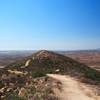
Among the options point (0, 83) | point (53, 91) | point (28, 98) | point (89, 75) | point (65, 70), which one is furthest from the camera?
point (65, 70)

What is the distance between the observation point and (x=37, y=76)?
26125 millimetres

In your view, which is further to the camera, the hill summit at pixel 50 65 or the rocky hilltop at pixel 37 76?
the hill summit at pixel 50 65

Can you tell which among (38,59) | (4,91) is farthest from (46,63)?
(4,91)

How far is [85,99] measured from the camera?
15.7 metres

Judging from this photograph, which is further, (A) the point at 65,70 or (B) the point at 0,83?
(A) the point at 65,70

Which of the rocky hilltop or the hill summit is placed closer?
the rocky hilltop

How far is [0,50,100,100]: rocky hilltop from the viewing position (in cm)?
1676

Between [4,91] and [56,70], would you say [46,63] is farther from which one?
[4,91]

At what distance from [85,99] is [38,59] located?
2178 cm

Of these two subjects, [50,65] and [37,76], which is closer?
[37,76]

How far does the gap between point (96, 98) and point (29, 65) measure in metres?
19.9

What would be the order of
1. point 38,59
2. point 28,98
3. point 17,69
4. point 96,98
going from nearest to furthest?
1. point 28,98
2. point 96,98
3. point 17,69
4. point 38,59

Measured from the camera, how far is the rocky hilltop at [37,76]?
16759 mm

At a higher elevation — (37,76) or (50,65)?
(50,65)
